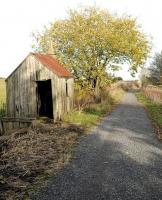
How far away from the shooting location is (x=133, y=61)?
32.3 meters

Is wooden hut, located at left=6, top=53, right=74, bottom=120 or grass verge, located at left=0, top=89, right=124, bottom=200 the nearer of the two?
grass verge, located at left=0, top=89, right=124, bottom=200

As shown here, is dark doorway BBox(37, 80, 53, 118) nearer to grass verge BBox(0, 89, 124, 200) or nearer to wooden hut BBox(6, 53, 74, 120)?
wooden hut BBox(6, 53, 74, 120)

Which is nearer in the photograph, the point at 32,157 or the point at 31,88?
the point at 32,157

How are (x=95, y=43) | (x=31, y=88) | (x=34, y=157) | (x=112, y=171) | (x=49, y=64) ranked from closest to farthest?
(x=112, y=171) → (x=34, y=157) → (x=31, y=88) → (x=49, y=64) → (x=95, y=43)

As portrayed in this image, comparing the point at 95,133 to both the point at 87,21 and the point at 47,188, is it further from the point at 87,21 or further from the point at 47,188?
the point at 87,21

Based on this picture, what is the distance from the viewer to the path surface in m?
7.12

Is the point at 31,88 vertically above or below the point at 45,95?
above

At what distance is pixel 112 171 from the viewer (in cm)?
884

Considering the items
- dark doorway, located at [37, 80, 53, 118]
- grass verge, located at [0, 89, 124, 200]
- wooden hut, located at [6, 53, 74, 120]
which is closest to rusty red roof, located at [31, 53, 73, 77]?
wooden hut, located at [6, 53, 74, 120]

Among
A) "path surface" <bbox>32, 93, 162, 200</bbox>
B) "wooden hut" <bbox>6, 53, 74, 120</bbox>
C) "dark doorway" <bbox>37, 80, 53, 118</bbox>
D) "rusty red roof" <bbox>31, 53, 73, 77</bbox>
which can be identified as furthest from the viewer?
"dark doorway" <bbox>37, 80, 53, 118</bbox>

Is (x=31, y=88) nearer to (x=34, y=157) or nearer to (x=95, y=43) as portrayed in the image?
(x=34, y=157)

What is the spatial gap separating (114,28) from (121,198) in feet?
85.5

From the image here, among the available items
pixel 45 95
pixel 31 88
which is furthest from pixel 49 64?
pixel 45 95

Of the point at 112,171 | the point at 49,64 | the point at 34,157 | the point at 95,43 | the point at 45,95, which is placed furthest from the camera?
the point at 95,43
